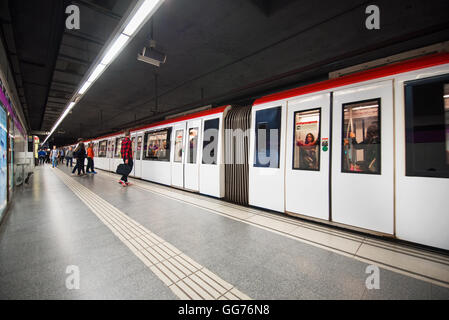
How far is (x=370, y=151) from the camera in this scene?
255 cm

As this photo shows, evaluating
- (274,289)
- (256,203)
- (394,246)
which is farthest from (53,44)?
(394,246)

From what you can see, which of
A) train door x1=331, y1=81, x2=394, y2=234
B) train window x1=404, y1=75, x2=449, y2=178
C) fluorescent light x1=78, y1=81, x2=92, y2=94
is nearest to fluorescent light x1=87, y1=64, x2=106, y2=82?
fluorescent light x1=78, y1=81, x2=92, y2=94

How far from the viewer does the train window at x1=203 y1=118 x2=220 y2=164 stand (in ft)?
15.1

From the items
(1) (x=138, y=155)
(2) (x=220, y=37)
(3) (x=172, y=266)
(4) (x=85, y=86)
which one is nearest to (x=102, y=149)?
(1) (x=138, y=155)

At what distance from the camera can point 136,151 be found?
26.5 feet

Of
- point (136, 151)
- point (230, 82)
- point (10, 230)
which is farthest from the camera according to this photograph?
point (136, 151)

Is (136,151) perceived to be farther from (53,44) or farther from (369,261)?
(369,261)

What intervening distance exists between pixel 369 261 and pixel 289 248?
31.4 inches

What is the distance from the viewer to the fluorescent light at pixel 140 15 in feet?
7.21

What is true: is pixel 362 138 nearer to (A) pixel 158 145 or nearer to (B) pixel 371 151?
(B) pixel 371 151

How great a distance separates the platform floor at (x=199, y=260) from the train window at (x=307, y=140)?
0.98 m

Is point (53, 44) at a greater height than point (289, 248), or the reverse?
point (53, 44)

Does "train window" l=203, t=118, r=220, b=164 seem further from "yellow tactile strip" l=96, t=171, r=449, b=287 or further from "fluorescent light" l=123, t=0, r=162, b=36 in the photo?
"fluorescent light" l=123, t=0, r=162, b=36

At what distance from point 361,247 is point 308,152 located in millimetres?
1472
